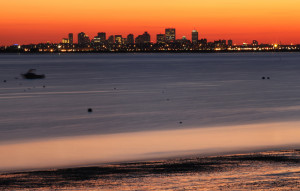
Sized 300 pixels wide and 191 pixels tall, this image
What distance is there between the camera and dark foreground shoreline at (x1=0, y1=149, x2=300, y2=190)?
11773 millimetres

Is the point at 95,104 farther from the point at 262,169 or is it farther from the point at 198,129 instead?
the point at 262,169

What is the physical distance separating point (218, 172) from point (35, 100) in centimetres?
3584

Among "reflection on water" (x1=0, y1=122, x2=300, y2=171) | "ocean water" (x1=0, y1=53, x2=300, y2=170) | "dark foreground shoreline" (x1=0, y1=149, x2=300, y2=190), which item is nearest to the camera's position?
"dark foreground shoreline" (x1=0, y1=149, x2=300, y2=190)

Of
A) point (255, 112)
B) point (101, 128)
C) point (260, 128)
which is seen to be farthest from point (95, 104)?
point (260, 128)

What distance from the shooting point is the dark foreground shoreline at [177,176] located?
11.8m

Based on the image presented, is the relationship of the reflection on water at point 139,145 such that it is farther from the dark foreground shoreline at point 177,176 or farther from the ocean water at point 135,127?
the dark foreground shoreline at point 177,176

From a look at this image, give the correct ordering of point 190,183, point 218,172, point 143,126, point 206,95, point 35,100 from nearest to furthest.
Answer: point 190,183, point 218,172, point 143,126, point 35,100, point 206,95

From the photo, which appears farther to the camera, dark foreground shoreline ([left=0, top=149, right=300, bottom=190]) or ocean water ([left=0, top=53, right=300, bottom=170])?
ocean water ([left=0, top=53, right=300, bottom=170])

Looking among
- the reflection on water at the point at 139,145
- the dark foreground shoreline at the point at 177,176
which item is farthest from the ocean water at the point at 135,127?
the dark foreground shoreline at the point at 177,176

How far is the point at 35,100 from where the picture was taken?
47.3 metres

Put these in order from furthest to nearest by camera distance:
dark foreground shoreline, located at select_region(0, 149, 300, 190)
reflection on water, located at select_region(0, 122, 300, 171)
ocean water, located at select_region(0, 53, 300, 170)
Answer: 1. ocean water, located at select_region(0, 53, 300, 170)
2. reflection on water, located at select_region(0, 122, 300, 171)
3. dark foreground shoreline, located at select_region(0, 149, 300, 190)

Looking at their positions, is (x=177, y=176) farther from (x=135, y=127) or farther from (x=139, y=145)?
(x=135, y=127)

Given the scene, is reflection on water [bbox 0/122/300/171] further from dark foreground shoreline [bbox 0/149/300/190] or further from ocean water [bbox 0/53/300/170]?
dark foreground shoreline [bbox 0/149/300/190]

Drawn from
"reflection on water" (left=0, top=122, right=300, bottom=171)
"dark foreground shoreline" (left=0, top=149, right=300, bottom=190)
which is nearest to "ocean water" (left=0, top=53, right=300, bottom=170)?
"reflection on water" (left=0, top=122, right=300, bottom=171)
